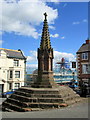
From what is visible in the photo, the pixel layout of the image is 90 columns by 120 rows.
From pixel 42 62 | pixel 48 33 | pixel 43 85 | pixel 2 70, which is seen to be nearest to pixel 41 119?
pixel 43 85

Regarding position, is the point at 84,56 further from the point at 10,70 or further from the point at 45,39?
the point at 10,70

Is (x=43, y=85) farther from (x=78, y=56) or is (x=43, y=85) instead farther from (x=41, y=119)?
(x=78, y=56)

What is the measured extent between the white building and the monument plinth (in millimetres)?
15507

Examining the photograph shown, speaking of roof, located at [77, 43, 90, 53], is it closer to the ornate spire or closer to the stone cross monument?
the stone cross monument

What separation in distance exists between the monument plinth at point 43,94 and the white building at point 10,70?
15507 millimetres

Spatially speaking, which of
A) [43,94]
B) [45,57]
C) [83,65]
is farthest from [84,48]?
[43,94]

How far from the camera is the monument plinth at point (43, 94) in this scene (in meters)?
A: 12.0

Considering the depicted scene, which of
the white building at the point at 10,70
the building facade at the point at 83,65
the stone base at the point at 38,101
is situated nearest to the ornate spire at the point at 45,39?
the stone base at the point at 38,101

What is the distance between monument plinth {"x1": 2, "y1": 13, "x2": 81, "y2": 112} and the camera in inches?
474

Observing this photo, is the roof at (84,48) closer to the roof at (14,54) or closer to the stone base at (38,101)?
the roof at (14,54)

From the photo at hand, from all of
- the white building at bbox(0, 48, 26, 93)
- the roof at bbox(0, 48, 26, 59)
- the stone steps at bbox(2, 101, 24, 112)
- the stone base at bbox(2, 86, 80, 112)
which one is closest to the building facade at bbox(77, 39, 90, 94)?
the white building at bbox(0, 48, 26, 93)

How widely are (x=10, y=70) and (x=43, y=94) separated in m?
19.6

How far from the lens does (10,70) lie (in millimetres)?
31016

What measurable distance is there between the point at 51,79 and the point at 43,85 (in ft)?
4.43
